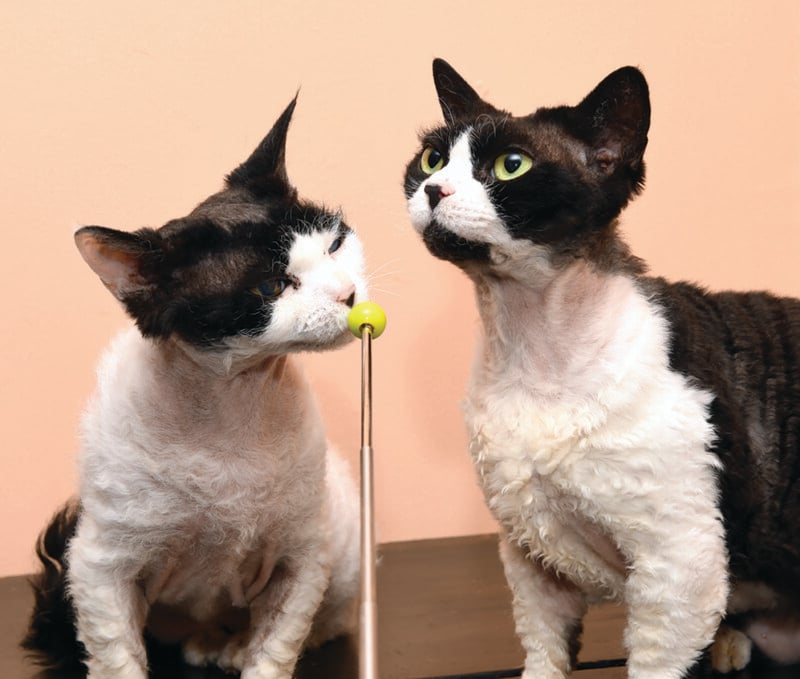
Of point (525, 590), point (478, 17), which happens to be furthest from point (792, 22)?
point (525, 590)

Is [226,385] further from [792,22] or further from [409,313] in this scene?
[792,22]

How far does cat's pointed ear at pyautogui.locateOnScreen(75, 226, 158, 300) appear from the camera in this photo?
44.3 inches

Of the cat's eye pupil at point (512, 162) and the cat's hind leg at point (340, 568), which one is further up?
the cat's eye pupil at point (512, 162)

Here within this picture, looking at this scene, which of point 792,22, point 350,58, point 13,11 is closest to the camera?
point 13,11

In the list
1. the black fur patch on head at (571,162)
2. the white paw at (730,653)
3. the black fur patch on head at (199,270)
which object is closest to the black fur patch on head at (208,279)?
A: the black fur patch on head at (199,270)

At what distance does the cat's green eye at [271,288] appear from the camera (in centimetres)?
116

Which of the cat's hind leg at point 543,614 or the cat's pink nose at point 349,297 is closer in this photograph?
the cat's pink nose at point 349,297

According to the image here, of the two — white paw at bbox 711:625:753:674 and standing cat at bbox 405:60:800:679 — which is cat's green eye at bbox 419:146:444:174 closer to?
standing cat at bbox 405:60:800:679

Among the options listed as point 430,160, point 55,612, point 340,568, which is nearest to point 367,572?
point 430,160

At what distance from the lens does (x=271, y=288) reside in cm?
117

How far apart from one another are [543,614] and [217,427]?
0.49 meters

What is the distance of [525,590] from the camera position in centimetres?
131

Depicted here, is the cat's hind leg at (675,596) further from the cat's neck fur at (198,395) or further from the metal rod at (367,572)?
the cat's neck fur at (198,395)

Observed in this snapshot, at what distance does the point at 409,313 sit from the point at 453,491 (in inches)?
15.4
